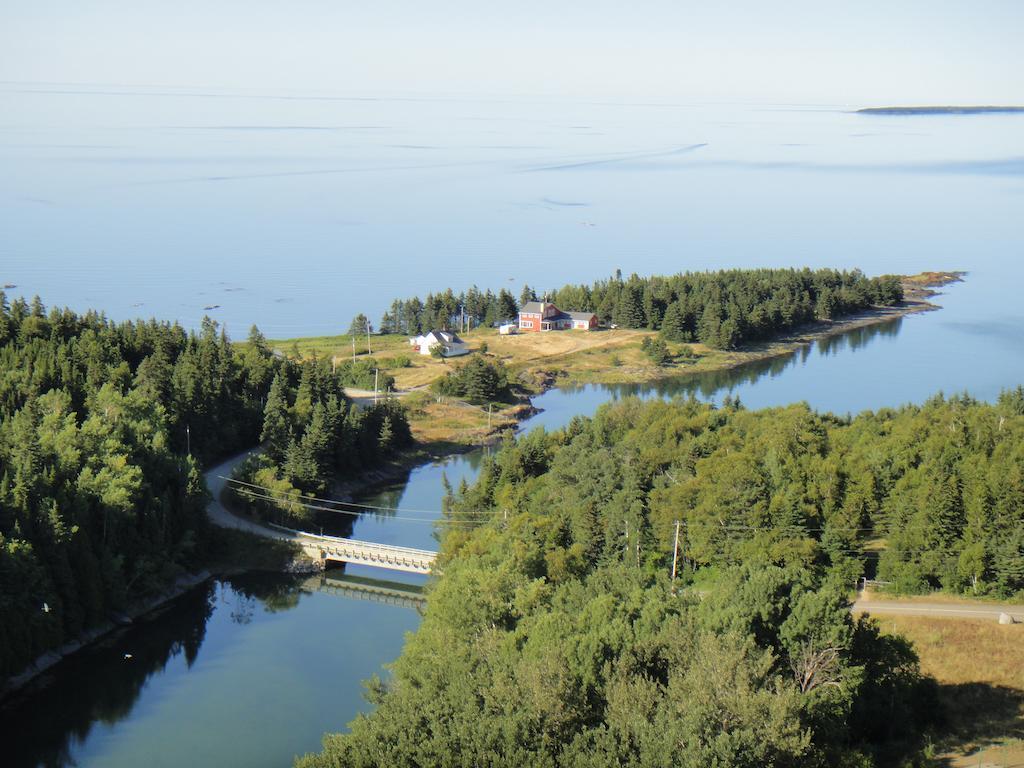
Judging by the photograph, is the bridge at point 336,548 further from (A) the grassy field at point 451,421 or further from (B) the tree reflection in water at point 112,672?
(A) the grassy field at point 451,421

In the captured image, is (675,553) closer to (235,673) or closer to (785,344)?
(235,673)

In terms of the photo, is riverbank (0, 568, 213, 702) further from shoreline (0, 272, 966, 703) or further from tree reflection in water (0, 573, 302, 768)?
tree reflection in water (0, 573, 302, 768)

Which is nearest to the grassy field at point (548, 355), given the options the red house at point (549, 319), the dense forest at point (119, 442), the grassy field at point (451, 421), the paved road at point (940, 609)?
the red house at point (549, 319)

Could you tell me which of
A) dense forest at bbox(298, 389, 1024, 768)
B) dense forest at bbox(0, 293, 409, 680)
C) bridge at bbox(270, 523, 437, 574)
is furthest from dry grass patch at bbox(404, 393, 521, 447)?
bridge at bbox(270, 523, 437, 574)

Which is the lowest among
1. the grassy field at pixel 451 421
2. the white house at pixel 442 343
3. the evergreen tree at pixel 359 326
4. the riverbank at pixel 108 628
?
the riverbank at pixel 108 628

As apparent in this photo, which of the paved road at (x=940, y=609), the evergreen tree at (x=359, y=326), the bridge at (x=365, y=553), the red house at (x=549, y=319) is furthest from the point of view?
the red house at (x=549, y=319)

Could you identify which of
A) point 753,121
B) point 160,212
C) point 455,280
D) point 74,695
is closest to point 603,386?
point 455,280

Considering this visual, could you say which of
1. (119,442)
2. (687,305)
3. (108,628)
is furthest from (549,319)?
(108,628)
